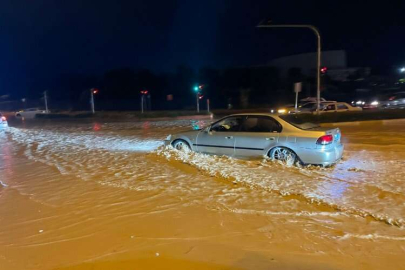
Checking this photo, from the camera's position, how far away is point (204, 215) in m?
5.38

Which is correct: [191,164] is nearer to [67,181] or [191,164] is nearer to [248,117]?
[248,117]

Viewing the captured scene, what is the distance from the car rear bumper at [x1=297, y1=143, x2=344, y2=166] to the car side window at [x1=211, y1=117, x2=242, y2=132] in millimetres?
1845

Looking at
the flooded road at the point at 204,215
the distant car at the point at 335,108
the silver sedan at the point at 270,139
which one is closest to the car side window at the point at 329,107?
the distant car at the point at 335,108

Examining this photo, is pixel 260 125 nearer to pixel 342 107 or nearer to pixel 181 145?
pixel 181 145

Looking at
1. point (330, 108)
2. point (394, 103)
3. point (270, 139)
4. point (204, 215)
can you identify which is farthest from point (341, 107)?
point (204, 215)

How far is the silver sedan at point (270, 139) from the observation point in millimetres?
8109

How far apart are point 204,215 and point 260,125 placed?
415 cm

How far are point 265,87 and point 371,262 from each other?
5647 centimetres

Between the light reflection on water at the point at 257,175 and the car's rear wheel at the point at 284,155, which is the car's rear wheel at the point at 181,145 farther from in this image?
the car's rear wheel at the point at 284,155

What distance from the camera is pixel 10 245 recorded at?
14.8 ft

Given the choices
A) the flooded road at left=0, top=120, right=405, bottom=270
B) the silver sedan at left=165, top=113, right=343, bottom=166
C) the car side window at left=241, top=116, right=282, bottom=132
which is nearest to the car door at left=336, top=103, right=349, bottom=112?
the flooded road at left=0, top=120, right=405, bottom=270

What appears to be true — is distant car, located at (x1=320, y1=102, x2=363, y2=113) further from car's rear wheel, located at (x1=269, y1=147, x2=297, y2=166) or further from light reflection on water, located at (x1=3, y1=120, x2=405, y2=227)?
car's rear wheel, located at (x1=269, y1=147, x2=297, y2=166)

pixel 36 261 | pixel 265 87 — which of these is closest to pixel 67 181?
→ pixel 36 261

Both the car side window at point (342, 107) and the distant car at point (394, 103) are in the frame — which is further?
the distant car at point (394, 103)
